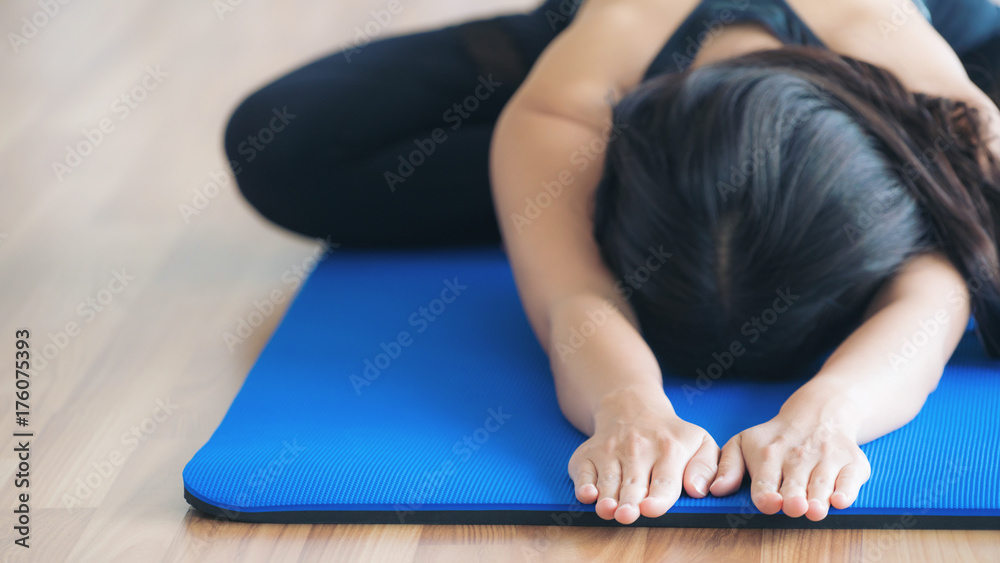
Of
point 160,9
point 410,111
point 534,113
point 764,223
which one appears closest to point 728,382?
point 764,223

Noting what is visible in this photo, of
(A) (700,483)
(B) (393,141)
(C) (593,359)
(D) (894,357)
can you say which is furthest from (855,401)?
(B) (393,141)

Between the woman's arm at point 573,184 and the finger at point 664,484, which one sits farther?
the woman's arm at point 573,184

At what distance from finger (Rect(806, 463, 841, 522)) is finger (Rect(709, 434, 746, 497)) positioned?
77mm

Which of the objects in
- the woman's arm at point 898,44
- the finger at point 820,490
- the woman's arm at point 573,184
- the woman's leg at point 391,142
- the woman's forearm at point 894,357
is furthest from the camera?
the woman's leg at point 391,142

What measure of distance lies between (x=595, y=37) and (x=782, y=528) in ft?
2.54

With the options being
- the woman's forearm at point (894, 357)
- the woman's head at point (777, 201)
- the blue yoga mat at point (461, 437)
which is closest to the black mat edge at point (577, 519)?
the blue yoga mat at point (461, 437)

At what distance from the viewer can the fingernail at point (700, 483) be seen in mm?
1110

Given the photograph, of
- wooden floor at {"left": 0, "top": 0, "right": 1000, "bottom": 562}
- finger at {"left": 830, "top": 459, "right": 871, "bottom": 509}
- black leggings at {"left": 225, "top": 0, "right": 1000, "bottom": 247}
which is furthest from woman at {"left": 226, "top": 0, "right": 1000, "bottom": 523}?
black leggings at {"left": 225, "top": 0, "right": 1000, "bottom": 247}

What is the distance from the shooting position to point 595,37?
155 centimetres

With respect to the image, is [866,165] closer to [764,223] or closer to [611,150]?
[764,223]

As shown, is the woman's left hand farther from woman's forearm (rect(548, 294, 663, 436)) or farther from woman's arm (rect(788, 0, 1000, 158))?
woman's arm (rect(788, 0, 1000, 158))

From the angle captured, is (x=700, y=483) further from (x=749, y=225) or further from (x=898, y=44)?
(x=898, y=44)

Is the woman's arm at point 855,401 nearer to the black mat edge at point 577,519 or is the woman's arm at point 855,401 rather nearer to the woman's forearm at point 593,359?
the black mat edge at point 577,519

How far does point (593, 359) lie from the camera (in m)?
1.28
